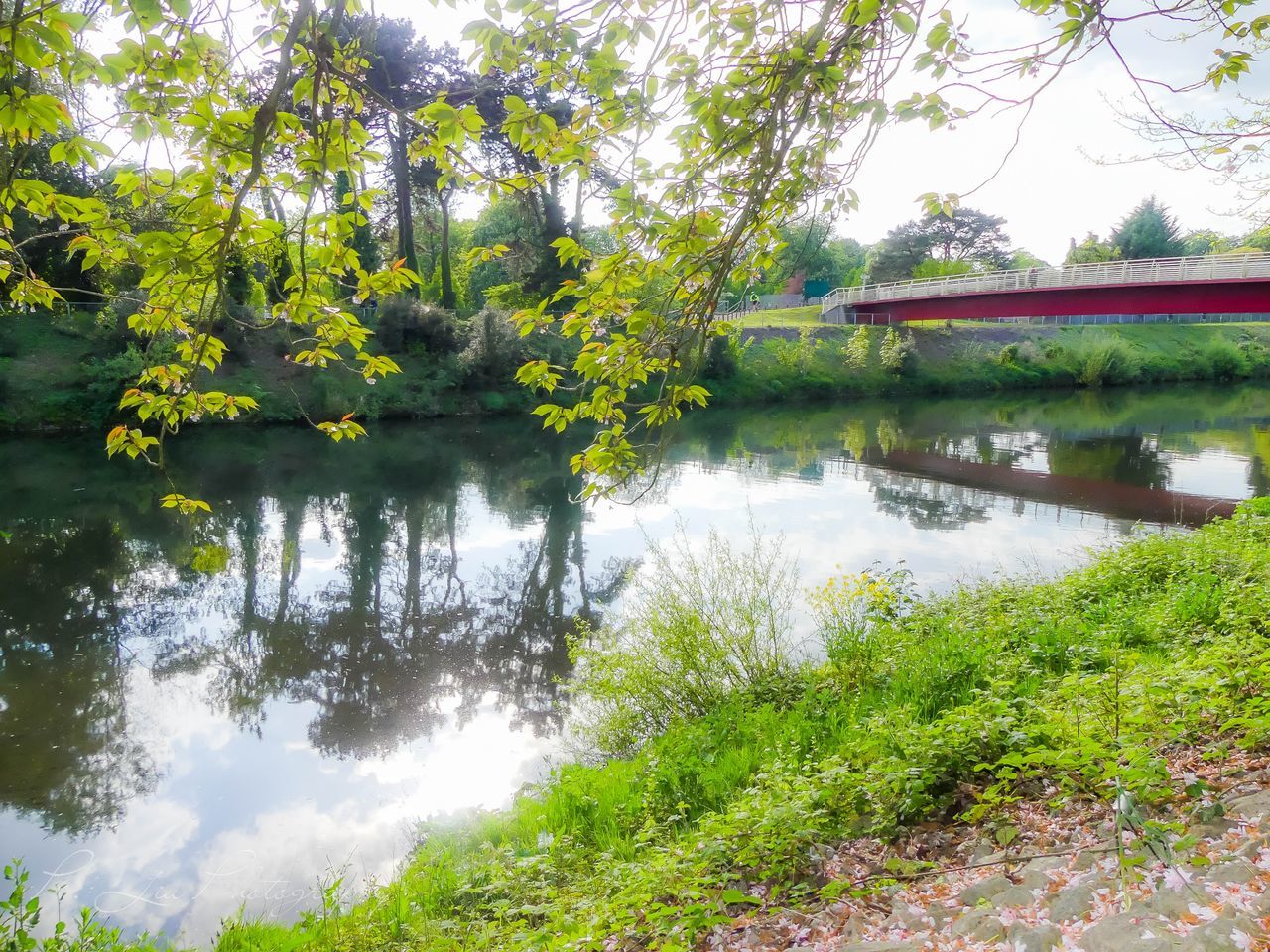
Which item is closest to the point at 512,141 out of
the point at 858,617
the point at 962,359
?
the point at 858,617

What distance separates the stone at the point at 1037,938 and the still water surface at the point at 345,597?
16.9 feet

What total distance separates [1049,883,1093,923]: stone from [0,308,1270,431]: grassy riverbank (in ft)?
77.5

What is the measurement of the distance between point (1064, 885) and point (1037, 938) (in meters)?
0.51

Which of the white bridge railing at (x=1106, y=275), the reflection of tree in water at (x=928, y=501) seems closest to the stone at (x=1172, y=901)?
the reflection of tree in water at (x=928, y=501)

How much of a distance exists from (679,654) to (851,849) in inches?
148

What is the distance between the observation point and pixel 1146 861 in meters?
2.85

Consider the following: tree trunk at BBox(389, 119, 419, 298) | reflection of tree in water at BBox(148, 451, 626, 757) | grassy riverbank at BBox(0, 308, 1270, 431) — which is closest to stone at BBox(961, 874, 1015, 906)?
reflection of tree in water at BBox(148, 451, 626, 757)

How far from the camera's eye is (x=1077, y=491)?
1912 cm

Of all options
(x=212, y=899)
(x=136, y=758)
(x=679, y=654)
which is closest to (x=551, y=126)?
(x=679, y=654)

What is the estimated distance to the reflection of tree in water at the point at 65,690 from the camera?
7.14 m

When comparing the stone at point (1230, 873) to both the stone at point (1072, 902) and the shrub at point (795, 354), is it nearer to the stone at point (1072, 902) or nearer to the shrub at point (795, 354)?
the stone at point (1072, 902)

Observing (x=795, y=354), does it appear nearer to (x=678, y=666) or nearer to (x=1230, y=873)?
(x=678, y=666)

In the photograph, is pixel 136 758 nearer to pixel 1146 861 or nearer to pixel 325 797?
pixel 325 797

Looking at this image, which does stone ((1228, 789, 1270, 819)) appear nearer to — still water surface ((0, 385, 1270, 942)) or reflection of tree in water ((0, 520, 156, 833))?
still water surface ((0, 385, 1270, 942))
